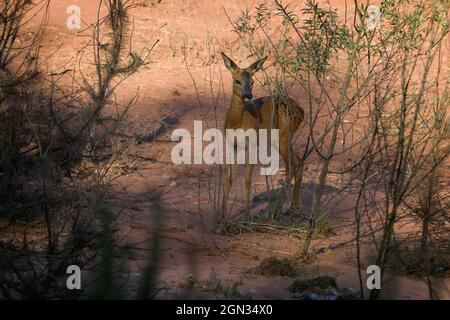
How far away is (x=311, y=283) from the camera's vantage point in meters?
6.20

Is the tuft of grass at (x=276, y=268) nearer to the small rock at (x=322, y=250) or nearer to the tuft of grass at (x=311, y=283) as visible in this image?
the tuft of grass at (x=311, y=283)

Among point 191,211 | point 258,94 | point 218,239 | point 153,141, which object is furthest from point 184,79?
point 218,239

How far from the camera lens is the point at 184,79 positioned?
14641 millimetres

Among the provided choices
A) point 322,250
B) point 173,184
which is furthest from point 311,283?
point 173,184

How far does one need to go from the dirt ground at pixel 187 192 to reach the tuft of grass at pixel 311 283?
0.10 m

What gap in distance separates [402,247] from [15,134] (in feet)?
12.4

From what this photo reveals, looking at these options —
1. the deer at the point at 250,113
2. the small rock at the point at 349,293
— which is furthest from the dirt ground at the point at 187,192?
the deer at the point at 250,113

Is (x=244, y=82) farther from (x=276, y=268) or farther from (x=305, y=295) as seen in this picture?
(x=305, y=295)

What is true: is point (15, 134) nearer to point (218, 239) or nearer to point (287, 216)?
point (218, 239)

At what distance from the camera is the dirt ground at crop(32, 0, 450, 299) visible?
6664mm

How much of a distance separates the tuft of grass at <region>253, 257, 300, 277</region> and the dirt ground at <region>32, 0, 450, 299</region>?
0.28 ft

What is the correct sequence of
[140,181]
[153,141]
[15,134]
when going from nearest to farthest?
[15,134] → [140,181] → [153,141]

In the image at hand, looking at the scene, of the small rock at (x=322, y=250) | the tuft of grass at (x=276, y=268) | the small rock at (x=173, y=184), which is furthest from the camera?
the small rock at (x=173, y=184)

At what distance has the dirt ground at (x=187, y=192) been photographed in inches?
262
